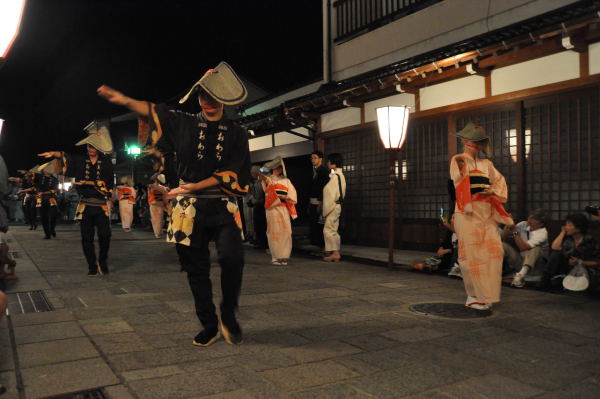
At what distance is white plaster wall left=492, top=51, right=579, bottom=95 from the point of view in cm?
780

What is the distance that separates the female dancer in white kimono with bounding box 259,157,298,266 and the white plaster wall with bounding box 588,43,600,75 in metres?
5.40

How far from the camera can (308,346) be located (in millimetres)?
3939

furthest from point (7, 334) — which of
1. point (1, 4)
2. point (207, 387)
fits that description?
point (1, 4)

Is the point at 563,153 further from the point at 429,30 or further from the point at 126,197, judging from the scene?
the point at 126,197

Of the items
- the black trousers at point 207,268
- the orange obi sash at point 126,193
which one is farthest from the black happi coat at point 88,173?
the orange obi sash at point 126,193

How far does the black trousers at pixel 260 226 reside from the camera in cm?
1252

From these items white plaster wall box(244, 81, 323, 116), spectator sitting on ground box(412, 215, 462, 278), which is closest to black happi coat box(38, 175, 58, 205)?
white plaster wall box(244, 81, 323, 116)

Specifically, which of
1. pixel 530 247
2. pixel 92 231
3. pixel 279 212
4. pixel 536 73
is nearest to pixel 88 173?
pixel 92 231

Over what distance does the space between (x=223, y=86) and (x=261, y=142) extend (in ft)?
44.4

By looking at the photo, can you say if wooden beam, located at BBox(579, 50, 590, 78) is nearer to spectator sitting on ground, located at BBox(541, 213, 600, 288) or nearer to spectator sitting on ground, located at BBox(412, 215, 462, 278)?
spectator sitting on ground, located at BBox(541, 213, 600, 288)

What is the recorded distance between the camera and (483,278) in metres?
5.38

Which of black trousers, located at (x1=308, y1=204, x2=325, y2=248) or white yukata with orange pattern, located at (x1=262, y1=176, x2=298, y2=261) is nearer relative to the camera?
white yukata with orange pattern, located at (x1=262, y1=176, x2=298, y2=261)

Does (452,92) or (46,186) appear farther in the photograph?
(46,186)

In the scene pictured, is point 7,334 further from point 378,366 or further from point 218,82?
point 378,366
